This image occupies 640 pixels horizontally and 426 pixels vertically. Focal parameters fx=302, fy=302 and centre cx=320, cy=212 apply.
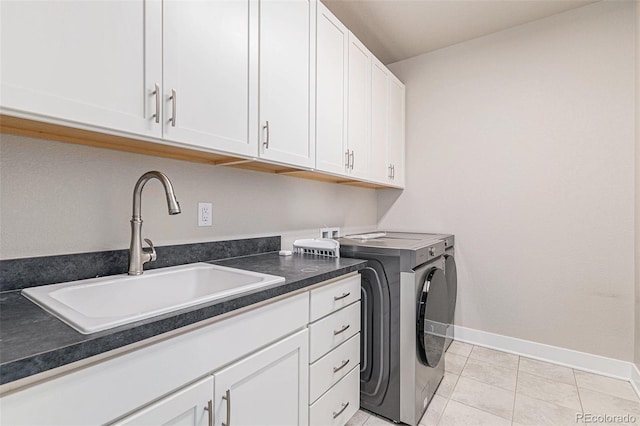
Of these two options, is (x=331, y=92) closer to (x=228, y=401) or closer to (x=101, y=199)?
(x=101, y=199)

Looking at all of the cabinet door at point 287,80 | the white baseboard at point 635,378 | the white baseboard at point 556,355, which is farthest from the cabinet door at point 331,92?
the white baseboard at point 635,378

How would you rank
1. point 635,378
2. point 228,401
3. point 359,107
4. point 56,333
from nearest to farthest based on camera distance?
point 56,333 < point 228,401 < point 635,378 < point 359,107

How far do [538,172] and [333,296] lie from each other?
6.80 feet

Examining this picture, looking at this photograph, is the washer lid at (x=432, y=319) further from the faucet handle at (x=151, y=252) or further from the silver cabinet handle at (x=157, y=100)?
the silver cabinet handle at (x=157, y=100)

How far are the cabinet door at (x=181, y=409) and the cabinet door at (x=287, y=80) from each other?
→ 96 centimetres

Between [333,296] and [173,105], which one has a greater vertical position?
[173,105]

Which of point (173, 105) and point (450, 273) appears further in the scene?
point (450, 273)

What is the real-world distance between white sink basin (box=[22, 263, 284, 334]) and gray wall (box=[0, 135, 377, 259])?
0.17 meters

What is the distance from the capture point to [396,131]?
2.84 meters

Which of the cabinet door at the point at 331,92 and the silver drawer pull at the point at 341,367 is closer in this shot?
the silver drawer pull at the point at 341,367

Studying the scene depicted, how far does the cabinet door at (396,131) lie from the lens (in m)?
2.73

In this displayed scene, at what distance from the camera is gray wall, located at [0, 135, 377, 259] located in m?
1.00

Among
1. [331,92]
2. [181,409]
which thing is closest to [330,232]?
[331,92]

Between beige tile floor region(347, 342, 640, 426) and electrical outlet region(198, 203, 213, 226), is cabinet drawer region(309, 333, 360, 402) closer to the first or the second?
beige tile floor region(347, 342, 640, 426)
